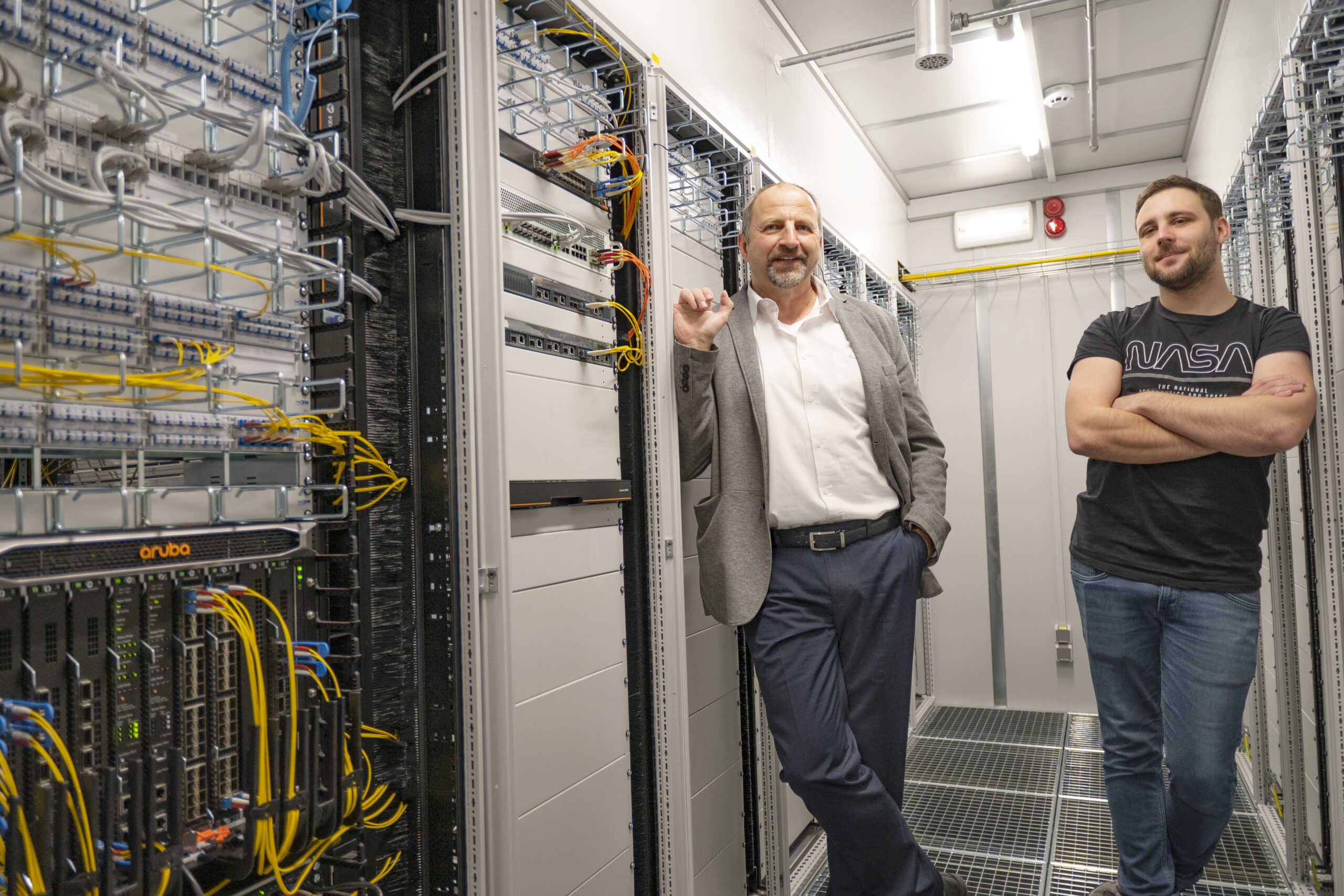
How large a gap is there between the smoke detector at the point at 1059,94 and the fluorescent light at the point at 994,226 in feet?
3.96

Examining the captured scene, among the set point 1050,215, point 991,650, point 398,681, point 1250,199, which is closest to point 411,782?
point 398,681

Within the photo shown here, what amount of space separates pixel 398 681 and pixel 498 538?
12.2 inches

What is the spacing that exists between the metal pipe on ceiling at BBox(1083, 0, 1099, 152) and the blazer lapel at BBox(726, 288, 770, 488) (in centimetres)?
167

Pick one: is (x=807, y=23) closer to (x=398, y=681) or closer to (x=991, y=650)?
(x=398, y=681)

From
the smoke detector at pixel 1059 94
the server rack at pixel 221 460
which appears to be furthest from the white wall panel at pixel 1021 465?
the server rack at pixel 221 460

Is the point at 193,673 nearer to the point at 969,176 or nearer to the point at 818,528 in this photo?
the point at 818,528

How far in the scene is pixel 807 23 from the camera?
3076mm

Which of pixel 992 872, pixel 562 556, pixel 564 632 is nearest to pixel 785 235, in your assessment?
pixel 562 556

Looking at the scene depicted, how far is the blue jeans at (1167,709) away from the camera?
A: 1873mm

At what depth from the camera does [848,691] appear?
193 cm

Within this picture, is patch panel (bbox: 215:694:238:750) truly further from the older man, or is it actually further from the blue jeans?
the blue jeans

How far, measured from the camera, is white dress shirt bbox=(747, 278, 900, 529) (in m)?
1.93

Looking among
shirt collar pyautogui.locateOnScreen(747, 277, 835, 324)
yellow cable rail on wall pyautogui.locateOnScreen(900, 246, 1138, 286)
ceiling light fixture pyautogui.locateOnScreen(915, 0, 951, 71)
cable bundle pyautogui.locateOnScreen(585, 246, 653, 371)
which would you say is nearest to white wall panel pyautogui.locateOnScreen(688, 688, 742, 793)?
cable bundle pyautogui.locateOnScreen(585, 246, 653, 371)

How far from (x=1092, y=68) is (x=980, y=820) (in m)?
2.82
